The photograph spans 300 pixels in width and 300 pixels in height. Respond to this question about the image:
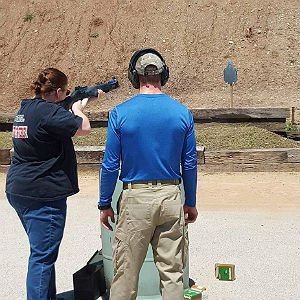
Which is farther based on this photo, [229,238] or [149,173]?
[229,238]

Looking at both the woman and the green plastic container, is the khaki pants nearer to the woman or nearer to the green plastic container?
the woman

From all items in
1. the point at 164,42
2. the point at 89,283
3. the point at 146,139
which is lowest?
the point at 89,283

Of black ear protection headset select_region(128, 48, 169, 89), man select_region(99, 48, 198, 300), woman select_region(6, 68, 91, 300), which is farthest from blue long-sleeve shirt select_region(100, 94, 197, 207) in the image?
woman select_region(6, 68, 91, 300)

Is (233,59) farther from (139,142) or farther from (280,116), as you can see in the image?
(139,142)

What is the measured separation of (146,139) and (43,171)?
784mm

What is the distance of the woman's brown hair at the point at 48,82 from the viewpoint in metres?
3.61

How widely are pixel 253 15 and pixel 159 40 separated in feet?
14.1

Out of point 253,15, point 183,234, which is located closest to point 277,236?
point 183,234

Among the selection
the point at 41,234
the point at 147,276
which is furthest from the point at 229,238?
the point at 41,234

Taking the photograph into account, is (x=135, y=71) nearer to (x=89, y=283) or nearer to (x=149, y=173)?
(x=149, y=173)

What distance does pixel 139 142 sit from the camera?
3.10 metres

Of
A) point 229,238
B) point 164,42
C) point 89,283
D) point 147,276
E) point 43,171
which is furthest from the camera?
point 164,42

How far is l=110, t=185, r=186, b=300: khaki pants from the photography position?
3148 mm

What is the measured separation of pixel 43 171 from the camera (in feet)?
11.7
